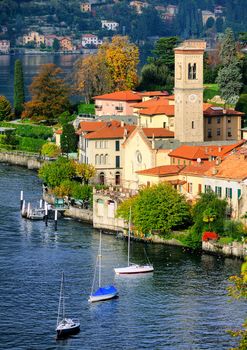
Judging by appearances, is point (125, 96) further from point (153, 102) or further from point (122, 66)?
point (122, 66)

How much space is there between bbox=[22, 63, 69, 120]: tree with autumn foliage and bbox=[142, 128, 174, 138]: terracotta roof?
34495 millimetres

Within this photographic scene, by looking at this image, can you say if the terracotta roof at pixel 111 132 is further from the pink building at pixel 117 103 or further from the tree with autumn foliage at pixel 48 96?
the tree with autumn foliage at pixel 48 96

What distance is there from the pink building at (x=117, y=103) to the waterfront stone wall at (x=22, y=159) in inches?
287

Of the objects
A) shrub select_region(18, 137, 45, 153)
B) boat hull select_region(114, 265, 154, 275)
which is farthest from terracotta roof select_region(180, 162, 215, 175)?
shrub select_region(18, 137, 45, 153)

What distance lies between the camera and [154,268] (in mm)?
69062

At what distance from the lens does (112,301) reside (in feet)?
206

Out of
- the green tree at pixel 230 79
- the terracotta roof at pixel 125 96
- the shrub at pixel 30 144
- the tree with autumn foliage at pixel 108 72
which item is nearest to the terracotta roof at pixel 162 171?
the terracotta roof at pixel 125 96

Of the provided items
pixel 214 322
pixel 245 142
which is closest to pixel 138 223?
pixel 245 142

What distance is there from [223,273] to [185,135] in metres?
23.3

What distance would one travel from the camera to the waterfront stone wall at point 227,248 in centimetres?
7075

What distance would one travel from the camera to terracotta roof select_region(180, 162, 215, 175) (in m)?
78.7

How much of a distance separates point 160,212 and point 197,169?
472 centimetres

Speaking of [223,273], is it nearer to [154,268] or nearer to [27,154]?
[154,268]

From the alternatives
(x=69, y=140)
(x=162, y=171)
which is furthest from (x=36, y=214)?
(x=69, y=140)
